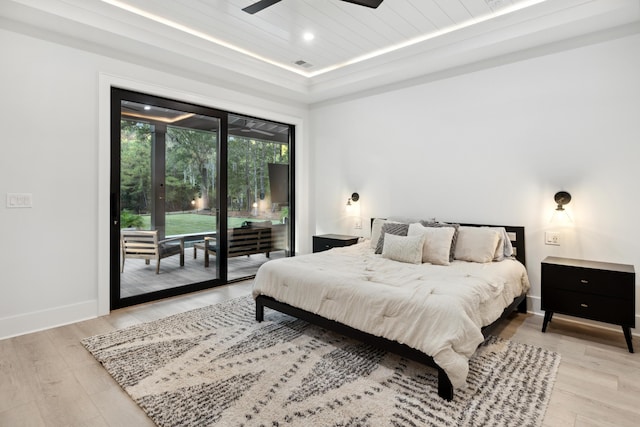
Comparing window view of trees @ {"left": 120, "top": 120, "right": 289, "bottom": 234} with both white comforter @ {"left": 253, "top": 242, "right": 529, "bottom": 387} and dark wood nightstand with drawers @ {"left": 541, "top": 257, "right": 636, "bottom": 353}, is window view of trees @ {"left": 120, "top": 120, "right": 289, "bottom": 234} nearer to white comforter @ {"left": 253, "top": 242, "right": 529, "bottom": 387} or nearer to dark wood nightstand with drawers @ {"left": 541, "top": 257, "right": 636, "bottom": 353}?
white comforter @ {"left": 253, "top": 242, "right": 529, "bottom": 387}

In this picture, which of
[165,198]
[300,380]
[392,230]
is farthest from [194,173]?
[300,380]

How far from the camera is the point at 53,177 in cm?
314

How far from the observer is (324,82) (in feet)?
15.6

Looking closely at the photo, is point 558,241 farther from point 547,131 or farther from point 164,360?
point 164,360

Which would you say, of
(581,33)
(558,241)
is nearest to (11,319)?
(558,241)

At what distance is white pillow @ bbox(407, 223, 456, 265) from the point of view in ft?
10.8

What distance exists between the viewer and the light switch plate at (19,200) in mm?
2926

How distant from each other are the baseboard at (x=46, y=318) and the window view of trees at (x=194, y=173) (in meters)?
0.89

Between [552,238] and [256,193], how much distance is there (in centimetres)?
360

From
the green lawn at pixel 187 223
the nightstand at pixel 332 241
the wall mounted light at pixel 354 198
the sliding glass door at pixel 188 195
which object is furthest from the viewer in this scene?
the wall mounted light at pixel 354 198

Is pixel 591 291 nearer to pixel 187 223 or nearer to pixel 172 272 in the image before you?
pixel 187 223

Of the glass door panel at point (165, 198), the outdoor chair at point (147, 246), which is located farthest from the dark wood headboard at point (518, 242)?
the outdoor chair at point (147, 246)

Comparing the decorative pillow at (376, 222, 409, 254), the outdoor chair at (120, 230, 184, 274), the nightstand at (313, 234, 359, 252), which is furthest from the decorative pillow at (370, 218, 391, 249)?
the outdoor chair at (120, 230, 184, 274)

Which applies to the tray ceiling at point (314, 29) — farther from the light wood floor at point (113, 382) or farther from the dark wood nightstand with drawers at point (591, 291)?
the light wood floor at point (113, 382)
